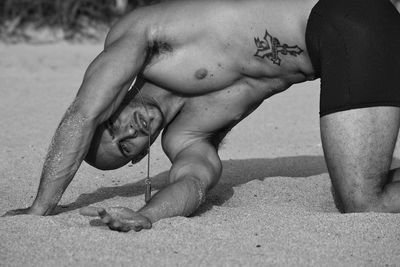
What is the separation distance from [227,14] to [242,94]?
42 centimetres

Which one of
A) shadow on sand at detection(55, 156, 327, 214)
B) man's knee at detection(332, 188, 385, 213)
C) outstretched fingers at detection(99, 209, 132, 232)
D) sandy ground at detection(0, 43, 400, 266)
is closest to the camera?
sandy ground at detection(0, 43, 400, 266)

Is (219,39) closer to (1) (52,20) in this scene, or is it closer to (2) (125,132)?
(2) (125,132)

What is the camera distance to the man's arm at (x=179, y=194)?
3.51 meters

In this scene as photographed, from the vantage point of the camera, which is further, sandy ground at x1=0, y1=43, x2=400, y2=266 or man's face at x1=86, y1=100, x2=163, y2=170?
man's face at x1=86, y1=100, x2=163, y2=170

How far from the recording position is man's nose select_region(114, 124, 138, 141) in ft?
13.4

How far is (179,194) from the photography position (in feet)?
12.7

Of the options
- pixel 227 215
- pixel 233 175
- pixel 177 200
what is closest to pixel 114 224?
pixel 177 200

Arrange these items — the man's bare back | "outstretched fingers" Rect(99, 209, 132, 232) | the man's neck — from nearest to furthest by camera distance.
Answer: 1. "outstretched fingers" Rect(99, 209, 132, 232)
2. the man's bare back
3. the man's neck

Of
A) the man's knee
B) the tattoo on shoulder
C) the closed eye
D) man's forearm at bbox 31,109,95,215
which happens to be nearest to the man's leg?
the man's knee

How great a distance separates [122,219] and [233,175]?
185 cm

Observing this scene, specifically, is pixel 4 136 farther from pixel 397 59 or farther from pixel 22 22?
pixel 22 22

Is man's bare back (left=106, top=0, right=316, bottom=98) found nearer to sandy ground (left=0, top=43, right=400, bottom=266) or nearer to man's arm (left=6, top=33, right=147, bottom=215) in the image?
man's arm (left=6, top=33, right=147, bottom=215)

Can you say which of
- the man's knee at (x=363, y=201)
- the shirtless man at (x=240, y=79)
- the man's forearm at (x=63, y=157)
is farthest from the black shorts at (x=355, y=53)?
the man's forearm at (x=63, y=157)

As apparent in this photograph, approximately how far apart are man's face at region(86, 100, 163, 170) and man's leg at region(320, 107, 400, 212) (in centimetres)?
85
